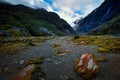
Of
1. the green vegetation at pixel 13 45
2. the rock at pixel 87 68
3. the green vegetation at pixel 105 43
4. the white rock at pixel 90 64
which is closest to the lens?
the rock at pixel 87 68

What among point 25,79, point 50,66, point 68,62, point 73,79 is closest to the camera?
point 25,79

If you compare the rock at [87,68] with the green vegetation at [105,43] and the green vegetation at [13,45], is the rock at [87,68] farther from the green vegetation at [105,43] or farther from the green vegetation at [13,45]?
the green vegetation at [13,45]

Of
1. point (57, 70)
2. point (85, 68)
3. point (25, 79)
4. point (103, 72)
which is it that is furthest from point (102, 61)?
point (25, 79)

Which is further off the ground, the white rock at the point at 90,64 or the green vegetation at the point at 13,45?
the green vegetation at the point at 13,45

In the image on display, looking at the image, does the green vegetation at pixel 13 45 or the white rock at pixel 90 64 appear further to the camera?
the green vegetation at pixel 13 45

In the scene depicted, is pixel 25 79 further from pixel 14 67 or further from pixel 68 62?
pixel 68 62

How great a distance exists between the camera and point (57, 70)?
1525cm

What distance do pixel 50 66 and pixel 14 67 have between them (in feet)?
13.7

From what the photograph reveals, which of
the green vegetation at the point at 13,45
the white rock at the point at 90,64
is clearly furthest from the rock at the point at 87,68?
the green vegetation at the point at 13,45

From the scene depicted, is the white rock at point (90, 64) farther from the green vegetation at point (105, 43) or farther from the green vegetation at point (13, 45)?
the green vegetation at point (13, 45)

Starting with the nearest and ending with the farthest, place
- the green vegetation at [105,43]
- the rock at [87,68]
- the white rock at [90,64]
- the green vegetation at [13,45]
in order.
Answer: the rock at [87,68] < the white rock at [90,64] < the green vegetation at [105,43] < the green vegetation at [13,45]

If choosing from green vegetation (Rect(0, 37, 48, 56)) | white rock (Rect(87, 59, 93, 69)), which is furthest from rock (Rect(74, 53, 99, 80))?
green vegetation (Rect(0, 37, 48, 56))

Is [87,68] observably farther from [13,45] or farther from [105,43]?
[13,45]

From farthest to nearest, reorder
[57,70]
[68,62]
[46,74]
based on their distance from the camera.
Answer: [68,62] → [57,70] → [46,74]
